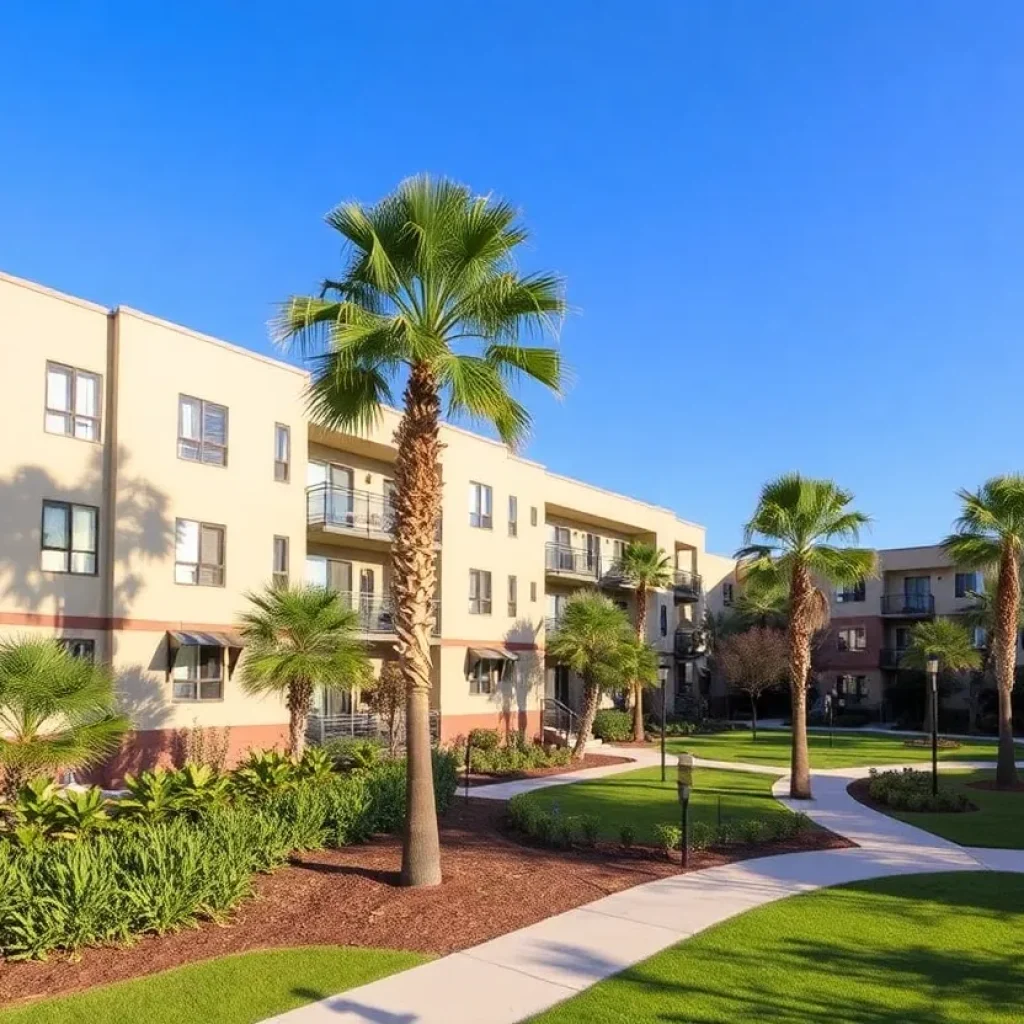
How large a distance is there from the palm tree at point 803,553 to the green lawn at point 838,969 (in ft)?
30.7

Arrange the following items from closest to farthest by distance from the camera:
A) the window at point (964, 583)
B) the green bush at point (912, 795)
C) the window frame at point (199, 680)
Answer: the green bush at point (912, 795), the window frame at point (199, 680), the window at point (964, 583)

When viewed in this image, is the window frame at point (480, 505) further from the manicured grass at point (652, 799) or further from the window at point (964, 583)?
the window at point (964, 583)

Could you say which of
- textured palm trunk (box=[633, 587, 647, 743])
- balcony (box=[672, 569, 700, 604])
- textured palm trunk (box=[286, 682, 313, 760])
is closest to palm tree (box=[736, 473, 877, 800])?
textured palm trunk (box=[286, 682, 313, 760])

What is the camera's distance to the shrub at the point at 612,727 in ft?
124

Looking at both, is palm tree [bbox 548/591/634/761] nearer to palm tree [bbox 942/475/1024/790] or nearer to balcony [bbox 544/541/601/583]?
balcony [bbox 544/541/601/583]

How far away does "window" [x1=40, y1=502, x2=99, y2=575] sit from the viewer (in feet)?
67.1

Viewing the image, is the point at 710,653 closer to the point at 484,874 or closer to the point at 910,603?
the point at 910,603

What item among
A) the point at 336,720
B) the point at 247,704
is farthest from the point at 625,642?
the point at 247,704

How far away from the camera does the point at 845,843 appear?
51.0 ft

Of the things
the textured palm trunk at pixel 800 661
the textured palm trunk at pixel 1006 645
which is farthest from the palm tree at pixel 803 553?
the textured palm trunk at pixel 1006 645

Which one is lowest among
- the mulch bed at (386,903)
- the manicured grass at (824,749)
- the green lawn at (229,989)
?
the manicured grass at (824,749)

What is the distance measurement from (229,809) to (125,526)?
1154 cm

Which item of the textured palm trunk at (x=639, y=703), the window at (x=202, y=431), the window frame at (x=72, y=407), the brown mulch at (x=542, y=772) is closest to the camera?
the window frame at (x=72, y=407)

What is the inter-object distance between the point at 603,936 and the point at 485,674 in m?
23.9
